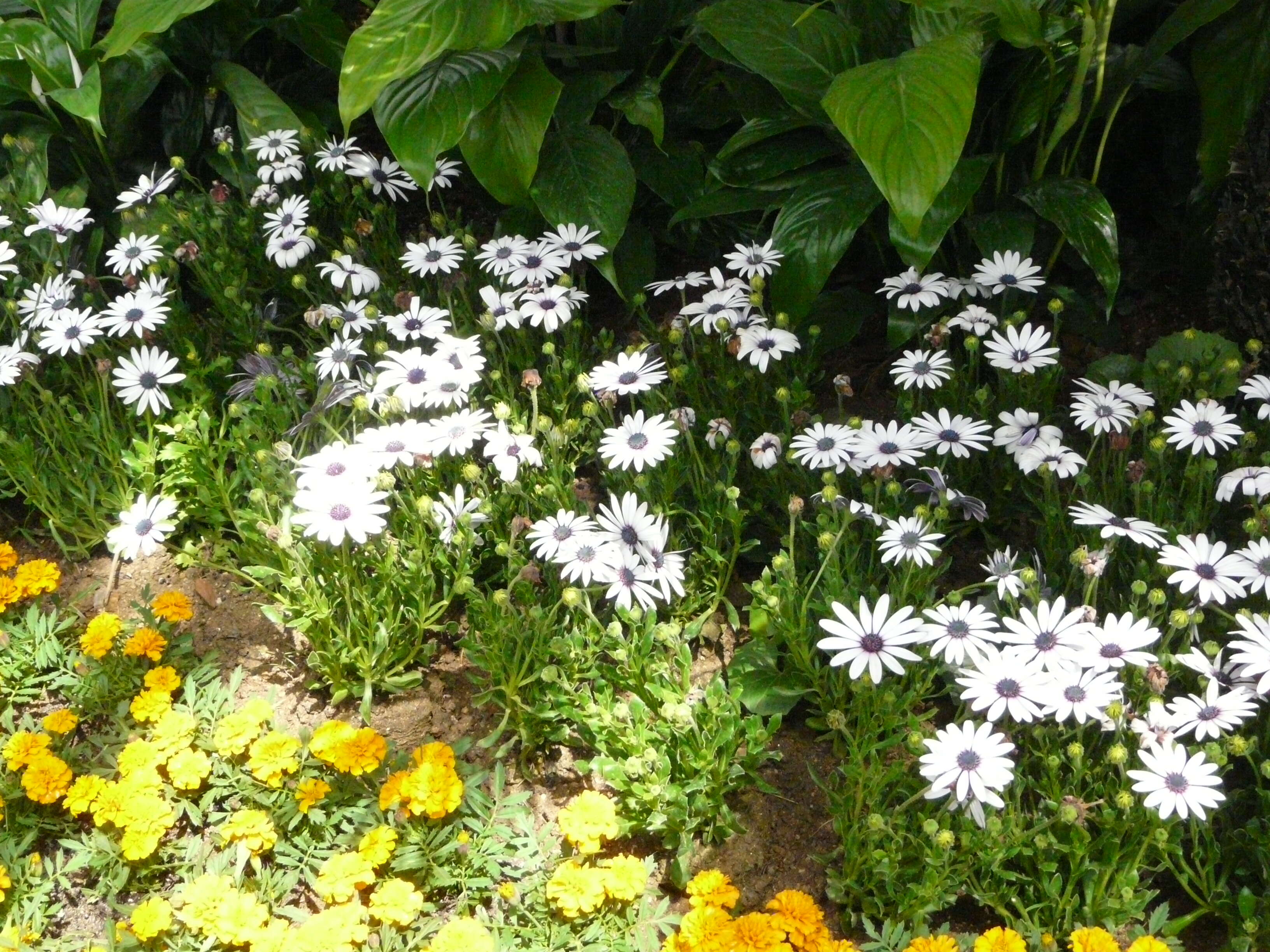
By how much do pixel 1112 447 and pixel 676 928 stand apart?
3.26 ft

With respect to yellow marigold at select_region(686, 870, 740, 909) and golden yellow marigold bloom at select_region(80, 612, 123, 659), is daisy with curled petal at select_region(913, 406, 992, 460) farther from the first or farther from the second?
golden yellow marigold bloom at select_region(80, 612, 123, 659)

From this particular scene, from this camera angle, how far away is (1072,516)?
186cm

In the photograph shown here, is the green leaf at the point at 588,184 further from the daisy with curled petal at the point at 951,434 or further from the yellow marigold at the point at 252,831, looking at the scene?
the yellow marigold at the point at 252,831

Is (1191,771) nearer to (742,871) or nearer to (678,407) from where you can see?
(742,871)

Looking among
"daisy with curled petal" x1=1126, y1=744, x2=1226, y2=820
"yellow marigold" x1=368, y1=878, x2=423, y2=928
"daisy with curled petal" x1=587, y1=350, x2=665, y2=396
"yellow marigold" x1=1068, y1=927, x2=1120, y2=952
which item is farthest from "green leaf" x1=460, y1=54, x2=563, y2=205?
"yellow marigold" x1=1068, y1=927, x2=1120, y2=952

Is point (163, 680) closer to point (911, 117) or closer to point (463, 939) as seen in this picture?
point (463, 939)

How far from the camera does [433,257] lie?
2.30 m

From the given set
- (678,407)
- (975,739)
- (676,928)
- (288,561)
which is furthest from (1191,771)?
(288,561)

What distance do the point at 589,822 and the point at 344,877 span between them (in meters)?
0.34

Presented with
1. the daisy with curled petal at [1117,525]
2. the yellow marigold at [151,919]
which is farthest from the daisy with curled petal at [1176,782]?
the yellow marigold at [151,919]

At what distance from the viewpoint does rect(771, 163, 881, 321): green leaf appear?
7.26 feet

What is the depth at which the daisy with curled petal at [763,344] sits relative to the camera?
1.99m

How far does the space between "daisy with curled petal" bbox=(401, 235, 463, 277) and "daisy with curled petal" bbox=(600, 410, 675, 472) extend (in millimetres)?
594

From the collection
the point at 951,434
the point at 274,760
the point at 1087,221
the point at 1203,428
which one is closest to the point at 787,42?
the point at 1087,221
